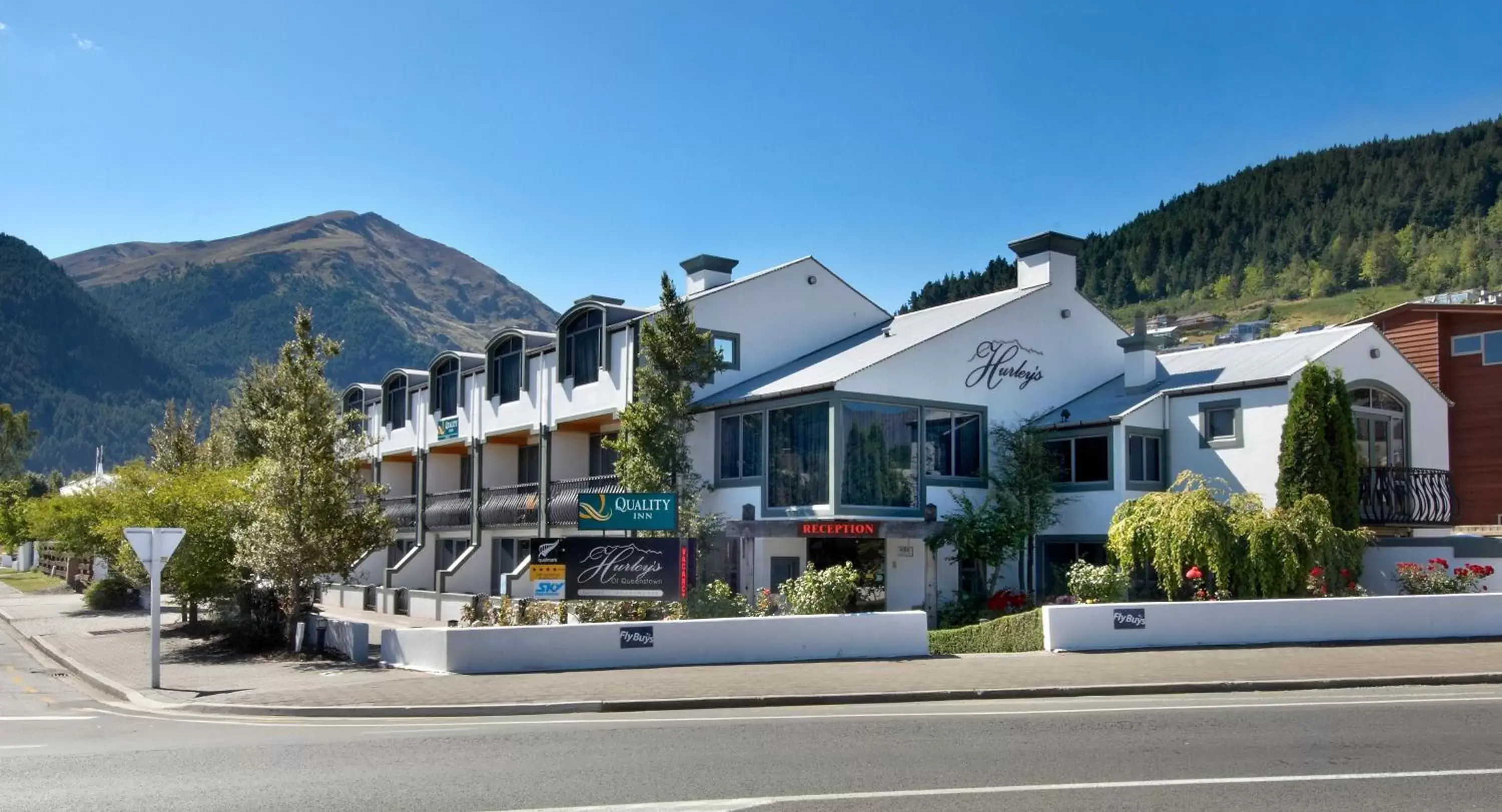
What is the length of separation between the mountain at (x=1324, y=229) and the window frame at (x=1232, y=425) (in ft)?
352

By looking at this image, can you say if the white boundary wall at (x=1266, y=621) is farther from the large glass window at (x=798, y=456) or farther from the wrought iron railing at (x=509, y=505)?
the wrought iron railing at (x=509, y=505)

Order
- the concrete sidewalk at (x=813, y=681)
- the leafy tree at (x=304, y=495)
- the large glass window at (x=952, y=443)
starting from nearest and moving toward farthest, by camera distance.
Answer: the concrete sidewalk at (x=813, y=681)
the leafy tree at (x=304, y=495)
the large glass window at (x=952, y=443)

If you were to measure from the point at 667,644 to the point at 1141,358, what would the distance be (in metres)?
15.5

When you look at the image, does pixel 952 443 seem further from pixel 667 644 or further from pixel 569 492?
pixel 667 644

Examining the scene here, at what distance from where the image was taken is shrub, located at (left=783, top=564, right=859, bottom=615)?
2066 centimetres

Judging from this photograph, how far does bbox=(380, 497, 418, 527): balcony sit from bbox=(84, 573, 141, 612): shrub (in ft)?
25.4

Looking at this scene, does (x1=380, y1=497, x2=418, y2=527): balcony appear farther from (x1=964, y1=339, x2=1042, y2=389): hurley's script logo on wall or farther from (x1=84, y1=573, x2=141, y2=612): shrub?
(x1=964, y1=339, x2=1042, y2=389): hurley's script logo on wall

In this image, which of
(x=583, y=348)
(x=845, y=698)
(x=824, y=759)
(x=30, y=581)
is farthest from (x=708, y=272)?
(x=30, y=581)

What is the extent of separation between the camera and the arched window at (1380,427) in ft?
89.9

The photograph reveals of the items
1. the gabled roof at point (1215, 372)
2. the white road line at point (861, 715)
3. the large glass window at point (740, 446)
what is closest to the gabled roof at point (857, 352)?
the large glass window at point (740, 446)

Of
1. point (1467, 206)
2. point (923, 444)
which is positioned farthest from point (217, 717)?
point (1467, 206)

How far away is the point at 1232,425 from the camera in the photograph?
2631 cm

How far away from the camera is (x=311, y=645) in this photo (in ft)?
73.6

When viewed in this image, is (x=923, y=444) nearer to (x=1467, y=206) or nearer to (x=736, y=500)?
(x=736, y=500)
